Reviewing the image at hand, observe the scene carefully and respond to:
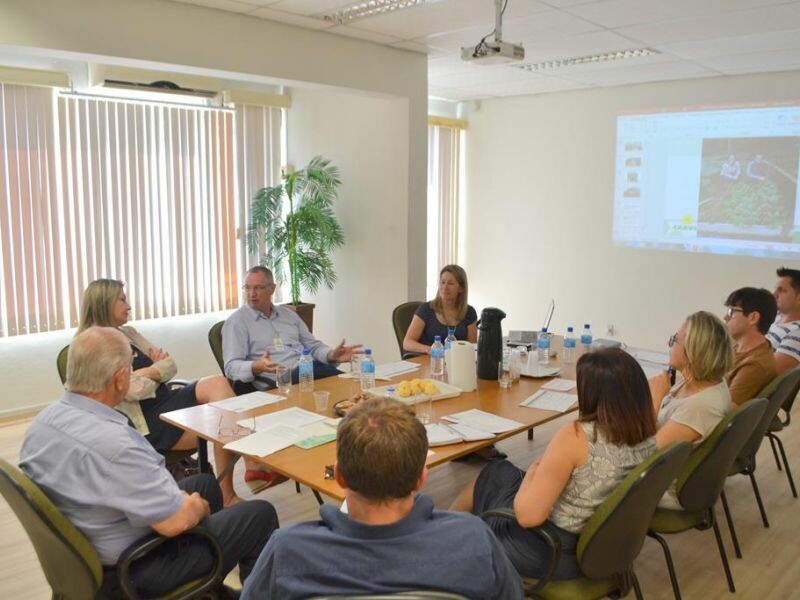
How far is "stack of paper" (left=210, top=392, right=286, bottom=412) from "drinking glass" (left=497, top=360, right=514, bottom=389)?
1.08m

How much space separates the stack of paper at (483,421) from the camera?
2736mm

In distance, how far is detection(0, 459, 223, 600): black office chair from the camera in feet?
5.84

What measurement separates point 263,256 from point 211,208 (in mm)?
648

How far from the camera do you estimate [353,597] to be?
1.32 meters

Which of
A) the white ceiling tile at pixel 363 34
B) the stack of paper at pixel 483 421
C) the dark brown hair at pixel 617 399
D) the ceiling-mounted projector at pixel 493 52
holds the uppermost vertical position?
the white ceiling tile at pixel 363 34

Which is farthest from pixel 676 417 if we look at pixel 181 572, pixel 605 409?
pixel 181 572

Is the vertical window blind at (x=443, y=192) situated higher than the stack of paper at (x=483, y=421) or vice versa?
the vertical window blind at (x=443, y=192)

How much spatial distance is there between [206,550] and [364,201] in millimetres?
4377

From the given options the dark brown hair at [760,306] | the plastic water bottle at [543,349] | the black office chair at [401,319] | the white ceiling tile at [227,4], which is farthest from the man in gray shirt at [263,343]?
the dark brown hair at [760,306]

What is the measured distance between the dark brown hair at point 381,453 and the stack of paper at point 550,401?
5.49 feet

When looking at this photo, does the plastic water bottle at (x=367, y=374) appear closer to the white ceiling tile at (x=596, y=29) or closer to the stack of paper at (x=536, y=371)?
the stack of paper at (x=536, y=371)

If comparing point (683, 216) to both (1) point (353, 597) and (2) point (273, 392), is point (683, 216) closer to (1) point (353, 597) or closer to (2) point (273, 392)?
(2) point (273, 392)

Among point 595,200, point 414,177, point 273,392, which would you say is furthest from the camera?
point 595,200

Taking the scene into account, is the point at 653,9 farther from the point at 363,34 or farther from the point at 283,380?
the point at 283,380
